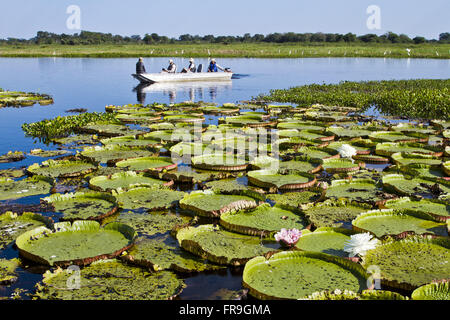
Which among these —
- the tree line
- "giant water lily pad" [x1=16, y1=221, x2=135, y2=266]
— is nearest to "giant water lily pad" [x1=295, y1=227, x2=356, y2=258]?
"giant water lily pad" [x1=16, y1=221, x2=135, y2=266]

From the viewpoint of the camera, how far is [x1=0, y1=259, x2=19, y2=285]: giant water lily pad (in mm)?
4047

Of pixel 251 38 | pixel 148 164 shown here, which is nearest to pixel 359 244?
pixel 148 164

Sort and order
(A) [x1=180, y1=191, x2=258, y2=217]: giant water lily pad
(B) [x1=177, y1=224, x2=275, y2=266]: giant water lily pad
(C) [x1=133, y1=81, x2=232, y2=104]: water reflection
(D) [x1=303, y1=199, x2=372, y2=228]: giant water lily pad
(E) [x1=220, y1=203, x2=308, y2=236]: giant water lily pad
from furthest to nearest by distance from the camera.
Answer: (C) [x1=133, y1=81, x2=232, y2=104]: water reflection < (A) [x1=180, y1=191, x2=258, y2=217]: giant water lily pad < (D) [x1=303, y1=199, x2=372, y2=228]: giant water lily pad < (E) [x1=220, y1=203, x2=308, y2=236]: giant water lily pad < (B) [x1=177, y1=224, x2=275, y2=266]: giant water lily pad

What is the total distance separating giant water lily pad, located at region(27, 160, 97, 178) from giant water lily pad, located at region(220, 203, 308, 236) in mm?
3136

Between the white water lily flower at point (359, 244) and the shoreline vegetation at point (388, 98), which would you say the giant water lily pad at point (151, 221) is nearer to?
the white water lily flower at point (359, 244)

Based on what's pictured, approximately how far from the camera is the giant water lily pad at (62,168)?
720 centimetres

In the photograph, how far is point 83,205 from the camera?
19.0 feet

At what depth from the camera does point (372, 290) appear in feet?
11.5

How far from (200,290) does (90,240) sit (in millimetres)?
1431

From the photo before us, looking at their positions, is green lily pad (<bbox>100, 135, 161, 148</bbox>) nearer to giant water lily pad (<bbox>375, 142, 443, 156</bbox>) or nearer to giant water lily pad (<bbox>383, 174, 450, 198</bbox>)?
giant water lily pad (<bbox>375, 142, 443, 156</bbox>)

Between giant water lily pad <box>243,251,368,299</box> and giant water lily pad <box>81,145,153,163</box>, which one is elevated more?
giant water lily pad <box>81,145,153,163</box>

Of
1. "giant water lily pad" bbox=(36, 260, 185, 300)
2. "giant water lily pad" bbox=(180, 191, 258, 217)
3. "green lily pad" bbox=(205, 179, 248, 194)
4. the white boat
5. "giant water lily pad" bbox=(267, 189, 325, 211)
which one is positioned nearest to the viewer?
"giant water lily pad" bbox=(36, 260, 185, 300)

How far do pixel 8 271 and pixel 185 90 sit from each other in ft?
60.9

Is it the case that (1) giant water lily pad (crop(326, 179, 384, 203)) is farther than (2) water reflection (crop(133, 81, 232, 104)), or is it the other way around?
(2) water reflection (crop(133, 81, 232, 104))
